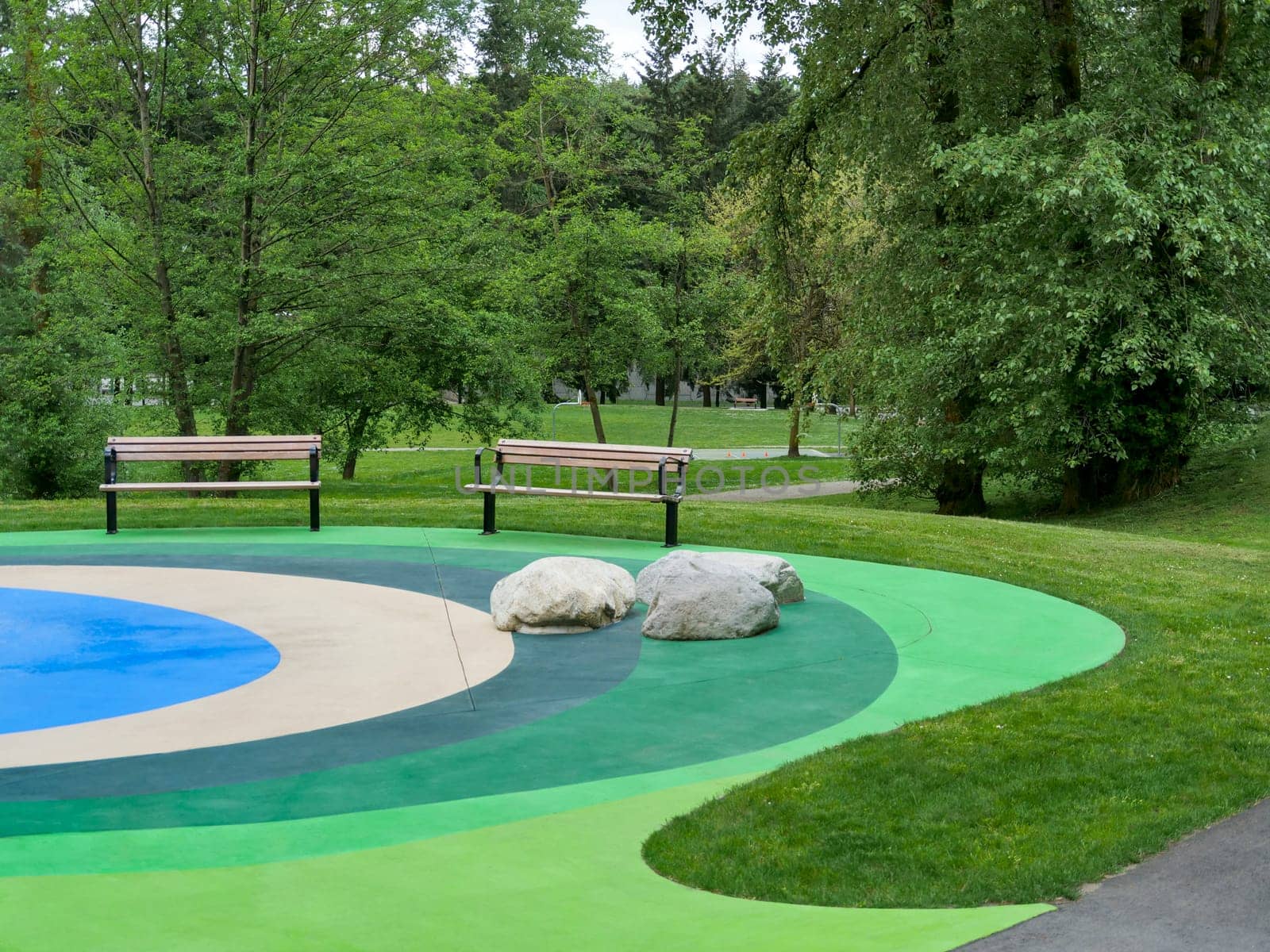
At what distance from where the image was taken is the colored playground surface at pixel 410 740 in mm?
4000

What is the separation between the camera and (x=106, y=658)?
7770mm

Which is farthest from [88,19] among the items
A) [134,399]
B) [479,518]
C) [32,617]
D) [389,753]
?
[389,753]

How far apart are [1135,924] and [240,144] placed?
60.7 ft

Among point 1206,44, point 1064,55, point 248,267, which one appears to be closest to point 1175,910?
point 248,267

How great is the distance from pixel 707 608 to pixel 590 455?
4.52 metres

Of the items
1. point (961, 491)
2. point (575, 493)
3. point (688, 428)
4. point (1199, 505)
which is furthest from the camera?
point (688, 428)

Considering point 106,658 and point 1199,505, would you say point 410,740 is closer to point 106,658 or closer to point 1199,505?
point 106,658

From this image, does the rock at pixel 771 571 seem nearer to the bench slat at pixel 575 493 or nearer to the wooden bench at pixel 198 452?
the bench slat at pixel 575 493

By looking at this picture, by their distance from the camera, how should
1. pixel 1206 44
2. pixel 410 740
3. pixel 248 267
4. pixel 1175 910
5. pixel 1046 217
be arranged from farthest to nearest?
pixel 1206 44, pixel 248 267, pixel 1046 217, pixel 410 740, pixel 1175 910

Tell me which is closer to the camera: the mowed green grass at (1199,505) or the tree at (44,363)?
the mowed green grass at (1199,505)

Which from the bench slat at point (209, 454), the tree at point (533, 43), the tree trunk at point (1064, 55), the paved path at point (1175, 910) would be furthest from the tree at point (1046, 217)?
the tree at point (533, 43)

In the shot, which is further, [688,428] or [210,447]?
[688,428]

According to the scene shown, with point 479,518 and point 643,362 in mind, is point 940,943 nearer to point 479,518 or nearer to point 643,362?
point 479,518

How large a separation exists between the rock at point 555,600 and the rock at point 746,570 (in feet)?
1.19
